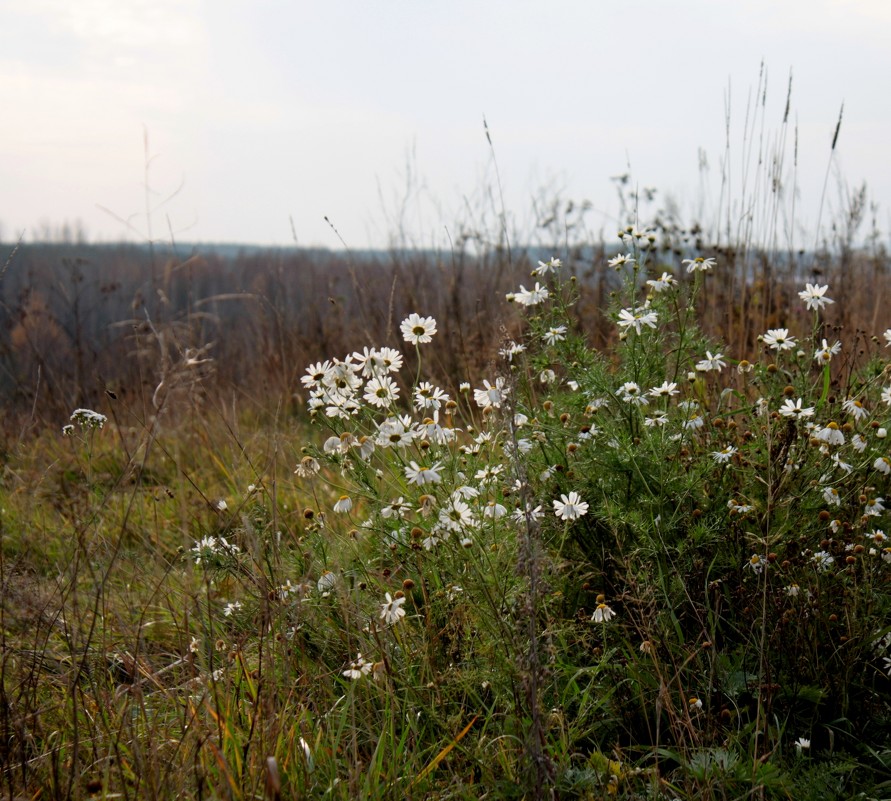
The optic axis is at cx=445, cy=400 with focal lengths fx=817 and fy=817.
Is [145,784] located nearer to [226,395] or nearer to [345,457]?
[345,457]

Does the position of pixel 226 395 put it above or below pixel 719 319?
below

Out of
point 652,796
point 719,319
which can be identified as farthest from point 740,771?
point 719,319

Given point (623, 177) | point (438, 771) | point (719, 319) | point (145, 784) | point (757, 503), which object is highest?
point (623, 177)

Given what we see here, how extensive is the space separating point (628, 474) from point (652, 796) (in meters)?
0.87

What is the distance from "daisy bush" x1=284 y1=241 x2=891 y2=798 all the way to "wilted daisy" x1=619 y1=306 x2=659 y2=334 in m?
0.01

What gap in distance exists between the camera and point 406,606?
2.21 m

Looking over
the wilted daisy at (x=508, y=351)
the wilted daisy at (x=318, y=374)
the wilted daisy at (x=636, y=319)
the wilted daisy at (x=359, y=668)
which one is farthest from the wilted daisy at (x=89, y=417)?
the wilted daisy at (x=636, y=319)

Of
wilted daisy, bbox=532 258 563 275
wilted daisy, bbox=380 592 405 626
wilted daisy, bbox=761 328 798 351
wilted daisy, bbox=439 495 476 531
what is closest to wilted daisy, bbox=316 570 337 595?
wilted daisy, bbox=380 592 405 626

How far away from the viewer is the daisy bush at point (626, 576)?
68.1 inches

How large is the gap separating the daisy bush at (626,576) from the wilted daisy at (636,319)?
0.01m

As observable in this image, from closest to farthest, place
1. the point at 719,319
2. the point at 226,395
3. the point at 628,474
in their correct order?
the point at 628,474 < the point at 719,319 < the point at 226,395

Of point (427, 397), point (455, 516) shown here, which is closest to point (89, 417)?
point (427, 397)

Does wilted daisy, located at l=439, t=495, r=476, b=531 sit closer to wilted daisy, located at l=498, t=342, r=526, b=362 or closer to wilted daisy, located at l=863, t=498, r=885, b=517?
wilted daisy, located at l=498, t=342, r=526, b=362

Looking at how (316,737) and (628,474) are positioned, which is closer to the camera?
(316,737)
